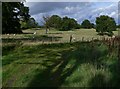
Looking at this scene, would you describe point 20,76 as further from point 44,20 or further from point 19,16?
point 44,20

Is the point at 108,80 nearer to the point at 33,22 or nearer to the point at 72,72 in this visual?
the point at 72,72

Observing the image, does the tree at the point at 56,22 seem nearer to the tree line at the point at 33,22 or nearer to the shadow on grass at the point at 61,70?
the tree line at the point at 33,22

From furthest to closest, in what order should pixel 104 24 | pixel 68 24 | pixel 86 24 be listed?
pixel 86 24
pixel 68 24
pixel 104 24

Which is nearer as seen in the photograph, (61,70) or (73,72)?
(73,72)

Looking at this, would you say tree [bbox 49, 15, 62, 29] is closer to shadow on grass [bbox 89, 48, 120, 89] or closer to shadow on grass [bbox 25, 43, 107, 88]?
shadow on grass [bbox 25, 43, 107, 88]

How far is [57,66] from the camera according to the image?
13.0 m

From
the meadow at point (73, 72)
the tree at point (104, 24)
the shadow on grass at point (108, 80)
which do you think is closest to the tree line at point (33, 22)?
the tree at point (104, 24)

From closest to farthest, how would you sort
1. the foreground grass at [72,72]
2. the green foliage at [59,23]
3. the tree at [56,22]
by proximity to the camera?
the foreground grass at [72,72] < the green foliage at [59,23] < the tree at [56,22]

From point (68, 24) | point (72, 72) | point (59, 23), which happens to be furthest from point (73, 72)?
point (68, 24)

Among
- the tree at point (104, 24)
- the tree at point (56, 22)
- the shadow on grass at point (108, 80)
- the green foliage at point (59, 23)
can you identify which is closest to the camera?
the shadow on grass at point (108, 80)

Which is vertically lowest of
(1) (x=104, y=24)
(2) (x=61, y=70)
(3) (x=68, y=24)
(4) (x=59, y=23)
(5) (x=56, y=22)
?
(2) (x=61, y=70)

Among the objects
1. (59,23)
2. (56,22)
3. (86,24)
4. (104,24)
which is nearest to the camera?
(104,24)

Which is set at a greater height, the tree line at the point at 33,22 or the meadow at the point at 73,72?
the tree line at the point at 33,22

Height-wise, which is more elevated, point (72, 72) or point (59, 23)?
point (59, 23)
